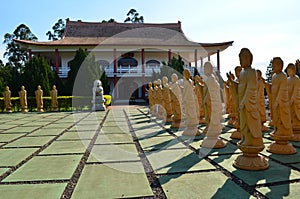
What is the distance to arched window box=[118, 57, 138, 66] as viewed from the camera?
28203mm

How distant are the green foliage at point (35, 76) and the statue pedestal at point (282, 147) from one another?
55.9ft

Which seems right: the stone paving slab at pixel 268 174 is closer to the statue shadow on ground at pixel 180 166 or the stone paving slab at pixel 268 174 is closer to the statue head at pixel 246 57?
the statue shadow on ground at pixel 180 166

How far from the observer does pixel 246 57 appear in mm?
3734

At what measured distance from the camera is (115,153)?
502 centimetres

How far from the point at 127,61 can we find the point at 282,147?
80.9 ft

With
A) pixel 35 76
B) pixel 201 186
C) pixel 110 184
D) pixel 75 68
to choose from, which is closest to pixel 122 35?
pixel 75 68

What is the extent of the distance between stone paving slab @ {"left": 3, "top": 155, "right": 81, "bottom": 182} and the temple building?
2030 cm

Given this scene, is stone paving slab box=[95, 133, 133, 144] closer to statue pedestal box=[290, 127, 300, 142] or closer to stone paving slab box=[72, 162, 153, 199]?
stone paving slab box=[72, 162, 153, 199]

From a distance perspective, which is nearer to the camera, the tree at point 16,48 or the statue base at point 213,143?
the statue base at point 213,143

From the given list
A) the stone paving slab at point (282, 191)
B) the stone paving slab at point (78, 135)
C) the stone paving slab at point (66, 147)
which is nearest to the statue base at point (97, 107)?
the stone paving slab at point (78, 135)

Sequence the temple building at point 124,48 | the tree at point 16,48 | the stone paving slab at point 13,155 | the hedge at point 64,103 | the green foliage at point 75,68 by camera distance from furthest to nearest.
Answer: the tree at point 16,48 → the temple building at point 124,48 → the green foliage at point 75,68 → the hedge at point 64,103 → the stone paving slab at point 13,155

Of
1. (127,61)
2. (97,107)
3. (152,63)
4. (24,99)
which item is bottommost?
(97,107)

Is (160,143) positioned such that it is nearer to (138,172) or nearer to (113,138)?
(113,138)

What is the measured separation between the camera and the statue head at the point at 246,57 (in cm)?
374
